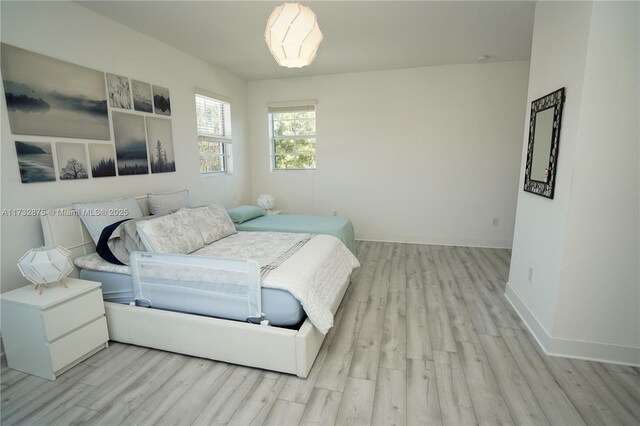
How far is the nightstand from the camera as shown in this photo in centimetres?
182

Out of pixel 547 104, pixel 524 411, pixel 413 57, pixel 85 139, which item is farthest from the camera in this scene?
pixel 413 57

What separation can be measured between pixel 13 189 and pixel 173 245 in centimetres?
110

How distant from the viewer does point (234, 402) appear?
5.58 feet

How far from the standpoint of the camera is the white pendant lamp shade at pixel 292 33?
1762 millimetres

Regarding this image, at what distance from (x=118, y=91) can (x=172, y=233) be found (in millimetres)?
1550

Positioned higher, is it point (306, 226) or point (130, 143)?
point (130, 143)

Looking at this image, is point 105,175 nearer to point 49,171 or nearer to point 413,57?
point 49,171

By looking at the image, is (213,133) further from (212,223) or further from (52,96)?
(52,96)

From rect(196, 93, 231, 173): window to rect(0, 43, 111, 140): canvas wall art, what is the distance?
142 centimetres

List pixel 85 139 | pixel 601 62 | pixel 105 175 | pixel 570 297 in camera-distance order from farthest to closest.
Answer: pixel 105 175 → pixel 85 139 → pixel 570 297 → pixel 601 62

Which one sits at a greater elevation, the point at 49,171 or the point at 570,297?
the point at 49,171

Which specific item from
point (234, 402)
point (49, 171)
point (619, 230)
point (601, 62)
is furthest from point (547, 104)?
point (49, 171)

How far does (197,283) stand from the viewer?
81.0 inches

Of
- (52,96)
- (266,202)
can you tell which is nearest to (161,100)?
(52,96)
